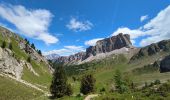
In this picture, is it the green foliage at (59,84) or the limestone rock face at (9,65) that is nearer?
the green foliage at (59,84)

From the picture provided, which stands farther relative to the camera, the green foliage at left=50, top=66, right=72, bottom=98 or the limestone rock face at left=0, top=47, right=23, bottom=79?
the limestone rock face at left=0, top=47, right=23, bottom=79

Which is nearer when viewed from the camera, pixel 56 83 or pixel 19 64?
pixel 56 83

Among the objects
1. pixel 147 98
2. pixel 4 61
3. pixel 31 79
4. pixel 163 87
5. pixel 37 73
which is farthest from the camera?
pixel 37 73

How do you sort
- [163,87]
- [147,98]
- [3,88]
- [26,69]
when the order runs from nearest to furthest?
[147,98] → [163,87] → [3,88] → [26,69]

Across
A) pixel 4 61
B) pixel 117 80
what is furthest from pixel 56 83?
pixel 4 61

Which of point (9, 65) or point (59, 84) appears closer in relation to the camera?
point (59, 84)

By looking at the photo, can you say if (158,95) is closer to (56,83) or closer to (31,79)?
(56,83)

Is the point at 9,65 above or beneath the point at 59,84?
above

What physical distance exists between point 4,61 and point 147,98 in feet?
391

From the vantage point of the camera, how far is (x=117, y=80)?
95.3 metres

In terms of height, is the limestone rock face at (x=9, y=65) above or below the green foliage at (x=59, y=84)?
above

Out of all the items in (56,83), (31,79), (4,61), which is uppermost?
(4,61)

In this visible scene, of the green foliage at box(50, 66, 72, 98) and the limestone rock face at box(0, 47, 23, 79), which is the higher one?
the limestone rock face at box(0, 47, 23, 79)

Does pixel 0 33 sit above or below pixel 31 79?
above
